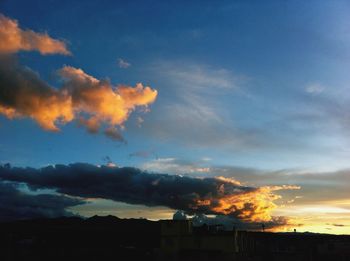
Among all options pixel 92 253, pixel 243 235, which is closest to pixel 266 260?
pixel 243 235

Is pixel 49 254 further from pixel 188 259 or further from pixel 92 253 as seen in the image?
pixel 188 259

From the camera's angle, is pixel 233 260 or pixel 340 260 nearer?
pixel 233 260

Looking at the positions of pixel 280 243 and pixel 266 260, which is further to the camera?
pixel 280 243

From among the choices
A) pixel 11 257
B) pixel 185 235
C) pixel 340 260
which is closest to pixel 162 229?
pixel 185 235

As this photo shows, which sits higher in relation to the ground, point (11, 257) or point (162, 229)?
point (162, 229)

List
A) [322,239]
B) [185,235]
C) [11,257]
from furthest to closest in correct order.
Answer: [322,239]
[185,235]
[11,257]

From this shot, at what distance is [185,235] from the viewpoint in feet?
250

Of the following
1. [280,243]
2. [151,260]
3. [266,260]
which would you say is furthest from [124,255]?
[280,243]

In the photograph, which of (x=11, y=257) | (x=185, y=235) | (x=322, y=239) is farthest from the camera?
(x=322, y=239)

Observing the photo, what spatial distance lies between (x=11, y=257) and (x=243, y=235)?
135ft

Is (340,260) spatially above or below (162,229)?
below

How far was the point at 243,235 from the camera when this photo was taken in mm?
80375

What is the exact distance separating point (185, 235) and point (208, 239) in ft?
16.8

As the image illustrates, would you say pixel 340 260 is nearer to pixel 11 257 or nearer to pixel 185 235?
pixel 185 235
